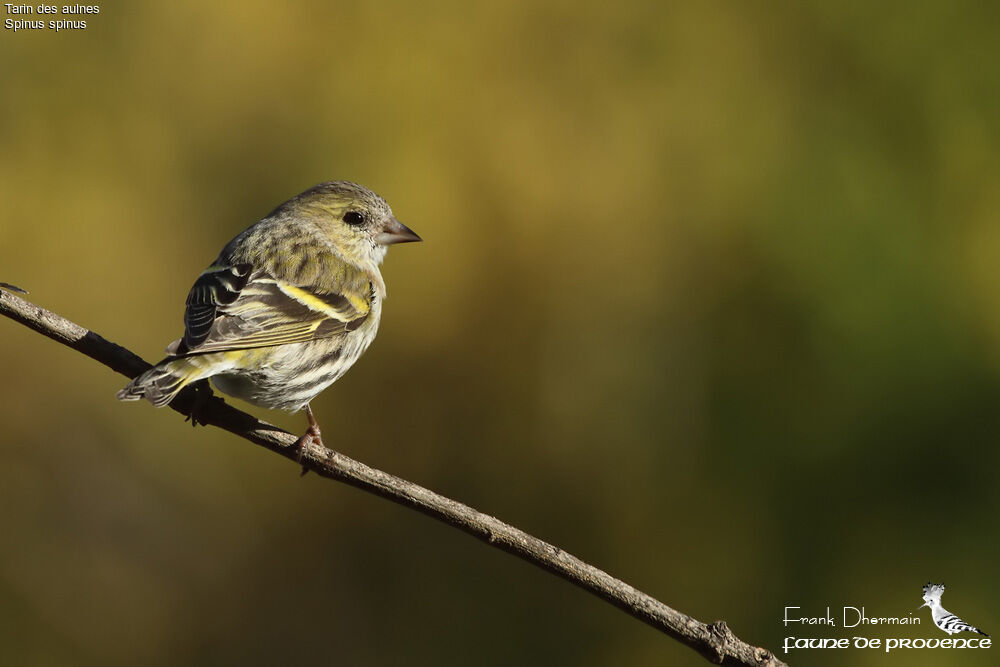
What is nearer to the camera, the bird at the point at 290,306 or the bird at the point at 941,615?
the bird at the point at 290,306

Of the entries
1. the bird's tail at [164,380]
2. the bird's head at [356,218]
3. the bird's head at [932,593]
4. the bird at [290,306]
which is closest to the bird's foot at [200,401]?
the bird at [290,306]

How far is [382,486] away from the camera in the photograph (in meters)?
2.58

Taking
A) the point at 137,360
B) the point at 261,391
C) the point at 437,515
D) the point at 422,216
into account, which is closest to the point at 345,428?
the point at 422,216

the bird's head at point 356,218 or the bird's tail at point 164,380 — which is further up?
the bird's head at point 356,218

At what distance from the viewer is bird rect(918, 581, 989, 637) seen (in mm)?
3971

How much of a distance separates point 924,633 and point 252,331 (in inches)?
118

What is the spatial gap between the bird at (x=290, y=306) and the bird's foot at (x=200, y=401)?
1 cm

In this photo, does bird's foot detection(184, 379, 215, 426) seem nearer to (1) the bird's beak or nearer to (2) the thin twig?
(2) the thin twig

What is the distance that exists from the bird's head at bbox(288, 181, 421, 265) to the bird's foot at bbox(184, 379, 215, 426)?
1.02m

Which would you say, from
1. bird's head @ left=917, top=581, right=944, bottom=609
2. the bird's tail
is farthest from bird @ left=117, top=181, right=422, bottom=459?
bird's head @ left=917, top=581, right=944, bottom=609

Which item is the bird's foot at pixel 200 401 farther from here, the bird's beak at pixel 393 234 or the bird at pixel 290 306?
the bird's beak at pixel 393 234

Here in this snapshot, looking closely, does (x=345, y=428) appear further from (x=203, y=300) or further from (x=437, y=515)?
(x=437, y=515)

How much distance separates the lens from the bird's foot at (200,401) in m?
3.06

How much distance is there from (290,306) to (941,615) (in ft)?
9.59
